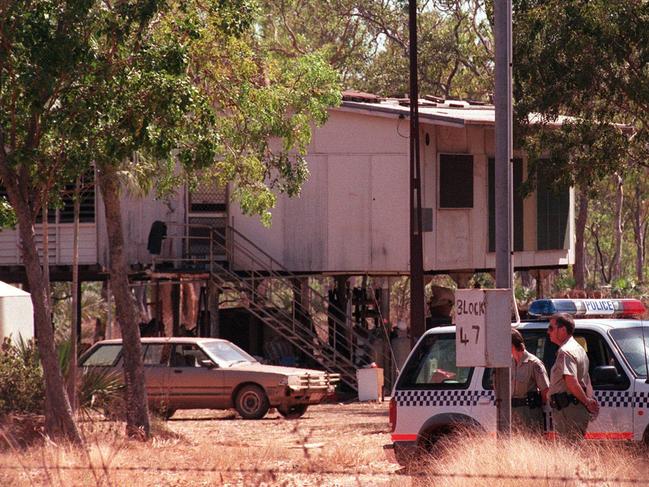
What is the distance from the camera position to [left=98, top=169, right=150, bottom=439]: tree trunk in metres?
17.5

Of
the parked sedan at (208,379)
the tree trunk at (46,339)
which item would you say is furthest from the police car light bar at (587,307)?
the parked sedan at (208,379)

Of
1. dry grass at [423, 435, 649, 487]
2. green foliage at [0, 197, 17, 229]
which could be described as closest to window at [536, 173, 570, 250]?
green foliage at [0, 197, 17, 229]

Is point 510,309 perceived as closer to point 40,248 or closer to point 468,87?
point 40,248

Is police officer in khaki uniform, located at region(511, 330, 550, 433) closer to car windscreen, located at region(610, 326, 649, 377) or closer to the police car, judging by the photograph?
the police car

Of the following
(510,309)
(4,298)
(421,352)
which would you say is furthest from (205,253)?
(510,309)

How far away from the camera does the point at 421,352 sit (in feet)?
41.3

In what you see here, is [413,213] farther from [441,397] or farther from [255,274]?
[441,397]

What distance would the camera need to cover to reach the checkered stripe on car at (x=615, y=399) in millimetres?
11597

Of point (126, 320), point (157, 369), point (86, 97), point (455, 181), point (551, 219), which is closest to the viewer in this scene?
point (86, 97)

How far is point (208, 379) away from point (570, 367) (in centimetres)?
1310

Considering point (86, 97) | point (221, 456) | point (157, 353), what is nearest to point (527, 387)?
point (221, 456)

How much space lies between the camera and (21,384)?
17578 millimetres

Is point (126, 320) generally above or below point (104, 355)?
above

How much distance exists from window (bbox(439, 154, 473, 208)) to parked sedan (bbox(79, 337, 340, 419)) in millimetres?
7948
